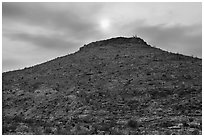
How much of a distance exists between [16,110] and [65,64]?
18647 millimetres

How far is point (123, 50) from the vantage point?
56.2m

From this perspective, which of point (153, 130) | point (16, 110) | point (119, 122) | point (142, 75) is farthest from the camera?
point (142, 75)

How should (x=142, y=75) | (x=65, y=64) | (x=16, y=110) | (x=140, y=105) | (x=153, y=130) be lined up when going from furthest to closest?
1. (x=65, y=64)
2. (x=142, y=75)
3. (x=16, y=110)
4. (x=140, y=105)
5. (x=153, y=130)

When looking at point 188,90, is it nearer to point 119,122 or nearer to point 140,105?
point 140,105

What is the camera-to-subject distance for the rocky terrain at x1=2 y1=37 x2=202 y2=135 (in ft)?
79.1

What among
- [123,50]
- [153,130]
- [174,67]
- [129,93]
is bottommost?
[153,130]

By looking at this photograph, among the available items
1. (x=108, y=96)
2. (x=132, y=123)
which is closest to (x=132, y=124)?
(x=132, y=123)

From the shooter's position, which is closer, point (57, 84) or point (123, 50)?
point (57, 84)

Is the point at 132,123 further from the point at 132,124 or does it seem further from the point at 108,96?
the point at 108,96

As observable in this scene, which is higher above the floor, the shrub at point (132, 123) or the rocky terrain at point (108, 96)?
the rocky terrain at point (108, 96)

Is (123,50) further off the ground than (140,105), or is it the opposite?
(123,50)

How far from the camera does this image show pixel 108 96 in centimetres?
3316

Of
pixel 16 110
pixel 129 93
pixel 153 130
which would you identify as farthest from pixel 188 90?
pixel 16 110

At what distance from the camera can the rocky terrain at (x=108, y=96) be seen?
2411 cm
